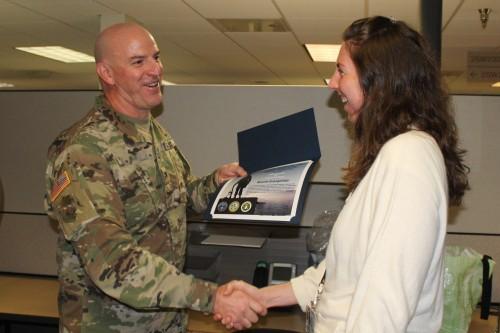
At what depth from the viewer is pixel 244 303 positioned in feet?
5.24

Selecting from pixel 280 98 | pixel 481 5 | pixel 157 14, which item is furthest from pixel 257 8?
pixel 280 98

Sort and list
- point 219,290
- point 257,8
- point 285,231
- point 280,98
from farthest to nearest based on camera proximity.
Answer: point 257,8 < point 285,231 < point 280,98 < point 219,290

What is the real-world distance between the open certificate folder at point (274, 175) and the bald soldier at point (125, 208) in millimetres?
117

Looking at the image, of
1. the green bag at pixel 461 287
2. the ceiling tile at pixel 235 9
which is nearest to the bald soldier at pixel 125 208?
the green bag at pixel 461 287

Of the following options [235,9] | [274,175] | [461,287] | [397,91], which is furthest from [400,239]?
[235,9]

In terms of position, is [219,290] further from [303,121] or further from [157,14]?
[157,14]

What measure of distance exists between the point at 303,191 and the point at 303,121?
0.26 metres

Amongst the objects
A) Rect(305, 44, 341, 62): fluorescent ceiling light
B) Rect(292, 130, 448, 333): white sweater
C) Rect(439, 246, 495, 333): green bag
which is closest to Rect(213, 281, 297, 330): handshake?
Rect(292, 130, 448, 333): white sweater

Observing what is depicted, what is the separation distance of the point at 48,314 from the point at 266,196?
1089 mm

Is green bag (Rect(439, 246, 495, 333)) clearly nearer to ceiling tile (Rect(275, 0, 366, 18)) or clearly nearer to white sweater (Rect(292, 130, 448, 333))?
white sweater (Rect(292, 130, 448, 333))

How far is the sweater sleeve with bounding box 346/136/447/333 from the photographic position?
Answer: 0.96m

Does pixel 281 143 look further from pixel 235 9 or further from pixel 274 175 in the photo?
pixel 235 9

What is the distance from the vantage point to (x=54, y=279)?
254 cm

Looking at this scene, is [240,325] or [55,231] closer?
[240,325]
